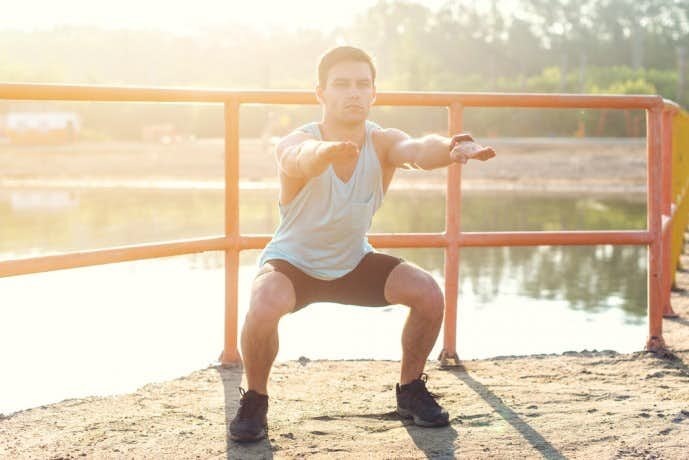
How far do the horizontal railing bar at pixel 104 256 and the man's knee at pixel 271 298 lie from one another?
82 centimetres

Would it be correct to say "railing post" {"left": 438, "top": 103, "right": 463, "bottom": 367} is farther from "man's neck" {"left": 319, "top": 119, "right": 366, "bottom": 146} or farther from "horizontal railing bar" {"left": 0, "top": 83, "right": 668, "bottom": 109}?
"man's neck" {"left": 319, "top": 119, "right": 366, "bottom": 146}

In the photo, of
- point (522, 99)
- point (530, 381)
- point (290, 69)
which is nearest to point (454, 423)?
point (530, 381)

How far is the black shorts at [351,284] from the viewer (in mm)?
3479

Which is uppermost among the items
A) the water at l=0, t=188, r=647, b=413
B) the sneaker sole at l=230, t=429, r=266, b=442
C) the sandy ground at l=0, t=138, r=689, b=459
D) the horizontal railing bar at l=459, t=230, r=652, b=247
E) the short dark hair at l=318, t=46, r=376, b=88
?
the short dark hair at l=318, t=46, r=376, b=88

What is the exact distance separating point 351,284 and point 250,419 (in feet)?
1.64

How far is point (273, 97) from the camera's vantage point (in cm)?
446

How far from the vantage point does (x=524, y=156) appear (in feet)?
77.5

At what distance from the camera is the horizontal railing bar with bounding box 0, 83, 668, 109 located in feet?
12.9

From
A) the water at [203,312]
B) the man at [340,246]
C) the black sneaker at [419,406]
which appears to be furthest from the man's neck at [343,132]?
the water at [203,312]

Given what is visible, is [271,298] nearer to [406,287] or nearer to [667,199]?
[406,287]

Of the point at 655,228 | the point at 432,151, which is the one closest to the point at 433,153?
the point at 432,151

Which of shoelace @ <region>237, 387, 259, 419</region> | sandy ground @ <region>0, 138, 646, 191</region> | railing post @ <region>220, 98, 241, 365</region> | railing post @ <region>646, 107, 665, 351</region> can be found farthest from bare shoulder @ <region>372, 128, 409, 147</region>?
sandy ground @ <region>0, 138, 646, 191</region>

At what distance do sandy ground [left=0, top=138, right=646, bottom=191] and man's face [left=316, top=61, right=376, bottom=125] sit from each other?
55.8ft

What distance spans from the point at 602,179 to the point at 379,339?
1600 cm
